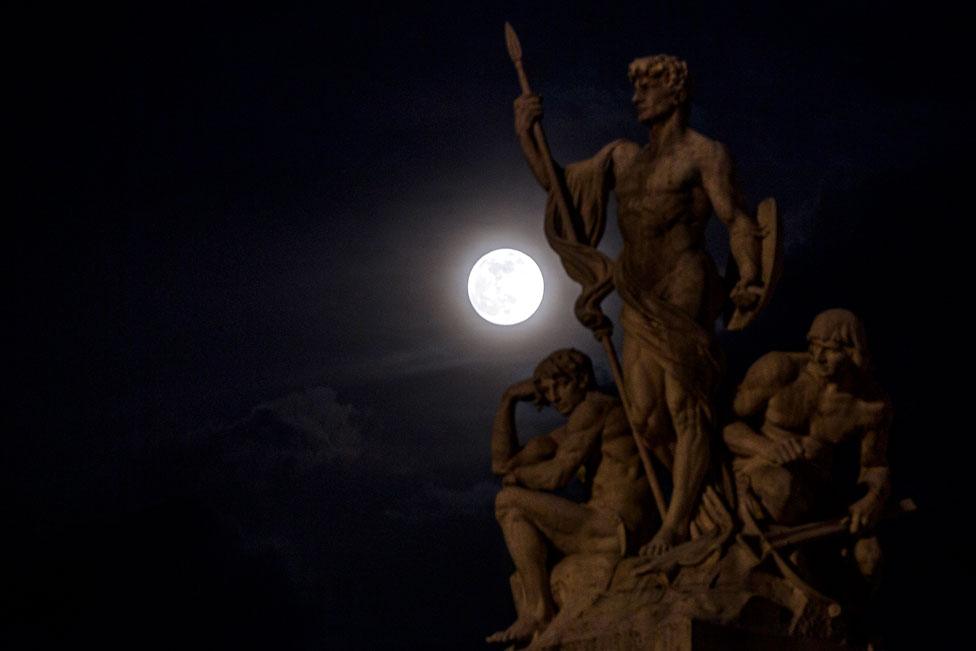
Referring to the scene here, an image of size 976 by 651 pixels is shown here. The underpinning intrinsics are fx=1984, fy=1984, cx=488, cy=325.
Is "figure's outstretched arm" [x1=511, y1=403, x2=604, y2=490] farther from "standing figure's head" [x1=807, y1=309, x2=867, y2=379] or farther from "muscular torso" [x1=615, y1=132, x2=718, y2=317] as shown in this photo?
"standing figure's head" [x1=807, y1=309, x2=867, y2=379]

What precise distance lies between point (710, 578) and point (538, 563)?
1.16 m

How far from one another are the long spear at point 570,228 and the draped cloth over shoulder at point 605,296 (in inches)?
1.5

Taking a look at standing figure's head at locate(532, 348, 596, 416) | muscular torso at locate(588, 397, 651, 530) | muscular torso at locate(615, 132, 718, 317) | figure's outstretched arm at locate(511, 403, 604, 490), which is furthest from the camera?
standing figure's head at locate(532, 348, 596, 416)

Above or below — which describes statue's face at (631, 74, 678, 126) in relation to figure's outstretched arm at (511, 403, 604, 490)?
above

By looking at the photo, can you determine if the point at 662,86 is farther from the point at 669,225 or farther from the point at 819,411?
the point at 819,411

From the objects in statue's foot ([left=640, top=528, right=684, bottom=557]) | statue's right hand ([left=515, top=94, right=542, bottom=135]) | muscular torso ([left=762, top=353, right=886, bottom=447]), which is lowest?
statue's foot ([left=640, top=528, right=684, bottom=557])

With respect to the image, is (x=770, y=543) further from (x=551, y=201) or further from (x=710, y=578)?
(x=551, y=201)

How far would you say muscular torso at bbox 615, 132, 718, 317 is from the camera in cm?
1111

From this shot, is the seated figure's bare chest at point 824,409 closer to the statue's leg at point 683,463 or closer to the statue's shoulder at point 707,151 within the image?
the statue's leg at point 683,463

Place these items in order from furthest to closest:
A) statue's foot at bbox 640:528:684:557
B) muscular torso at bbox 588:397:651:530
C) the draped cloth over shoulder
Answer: muscular torso at bbox 588:397:651:530, the draped cloth over shoulder, statue's foot at bbox 640:528:684:557

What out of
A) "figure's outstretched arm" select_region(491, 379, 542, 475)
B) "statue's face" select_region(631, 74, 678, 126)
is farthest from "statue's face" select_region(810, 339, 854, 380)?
"figure's outstretched arm" select_region(491, 379, 542, 475)

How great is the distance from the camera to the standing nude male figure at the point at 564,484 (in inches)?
440

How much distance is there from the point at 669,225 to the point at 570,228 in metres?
0.67

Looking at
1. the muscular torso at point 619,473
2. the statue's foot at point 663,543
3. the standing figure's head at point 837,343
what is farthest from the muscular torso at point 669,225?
the statue's foot at point 663,543
